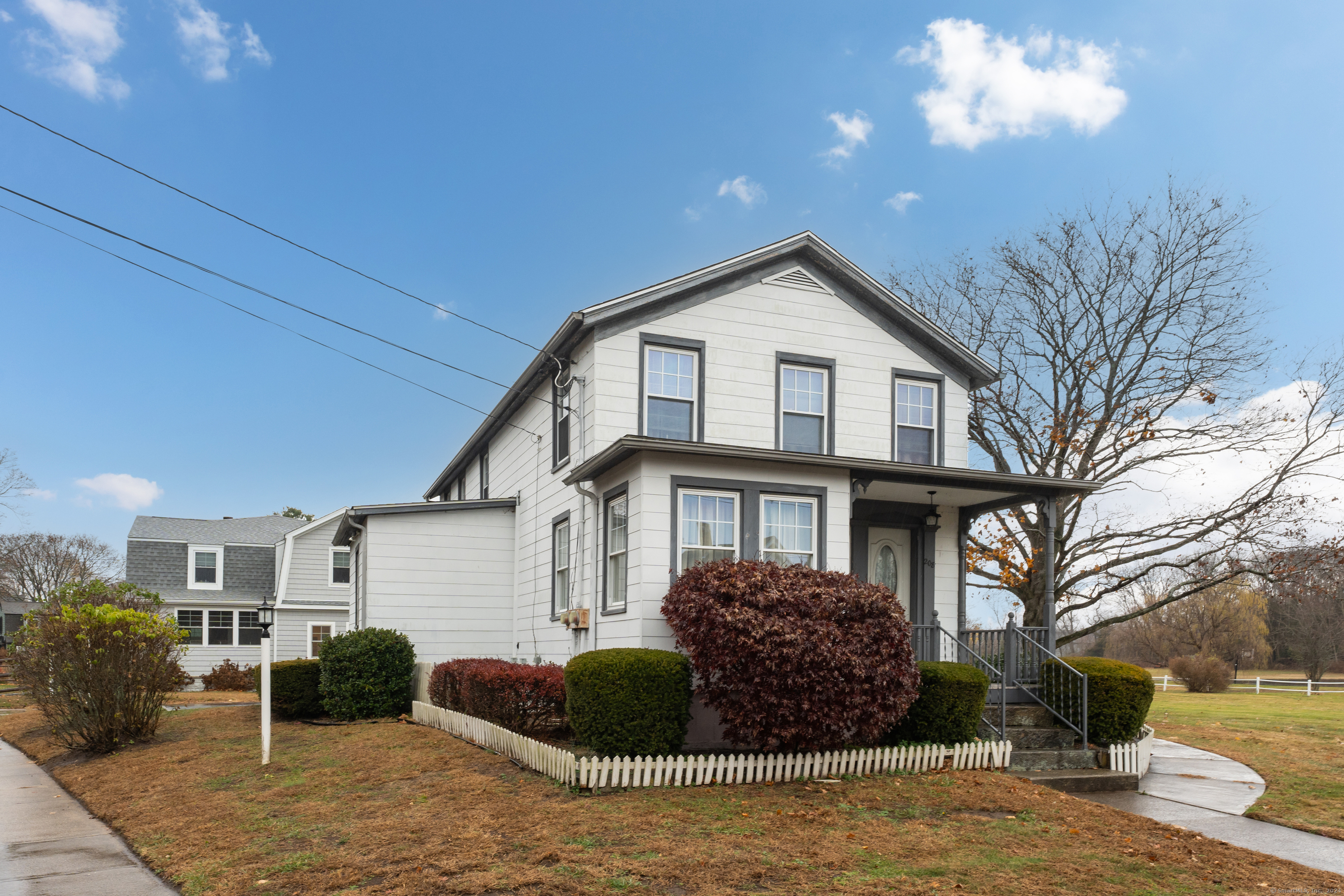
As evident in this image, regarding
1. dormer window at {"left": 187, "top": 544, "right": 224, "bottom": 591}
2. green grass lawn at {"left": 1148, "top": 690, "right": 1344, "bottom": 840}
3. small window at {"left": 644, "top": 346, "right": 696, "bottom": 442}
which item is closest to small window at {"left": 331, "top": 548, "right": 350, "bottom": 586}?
dormer window at {"left": 187, "top": 544, "right": 224, "bottom": 591}

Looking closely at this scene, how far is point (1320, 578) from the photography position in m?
25.0

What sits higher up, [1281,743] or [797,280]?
[797,280]

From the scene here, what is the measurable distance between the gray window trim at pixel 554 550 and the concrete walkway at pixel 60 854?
23.1 ft

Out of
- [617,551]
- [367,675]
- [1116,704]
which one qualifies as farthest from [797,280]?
[367,675]

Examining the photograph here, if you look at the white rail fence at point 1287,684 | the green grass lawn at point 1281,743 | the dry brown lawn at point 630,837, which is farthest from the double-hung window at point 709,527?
the white rail fence at point 1287,684

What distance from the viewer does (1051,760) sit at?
12148mm

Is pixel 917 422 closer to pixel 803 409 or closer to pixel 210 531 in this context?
pixel 803 409

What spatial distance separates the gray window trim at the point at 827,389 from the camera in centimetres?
1531

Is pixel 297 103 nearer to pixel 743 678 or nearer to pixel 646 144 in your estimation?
pixel 646 144

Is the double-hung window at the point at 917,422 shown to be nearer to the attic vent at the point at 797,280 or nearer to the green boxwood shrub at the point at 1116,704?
the attic vent at the point at 797,280

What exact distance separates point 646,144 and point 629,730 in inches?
526

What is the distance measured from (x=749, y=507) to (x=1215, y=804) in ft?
20.5

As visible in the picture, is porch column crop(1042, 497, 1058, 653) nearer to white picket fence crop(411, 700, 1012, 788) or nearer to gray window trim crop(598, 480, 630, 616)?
white picket fence crop(411, 700, 1012, 788)

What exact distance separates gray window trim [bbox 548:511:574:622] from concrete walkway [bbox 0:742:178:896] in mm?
7052
